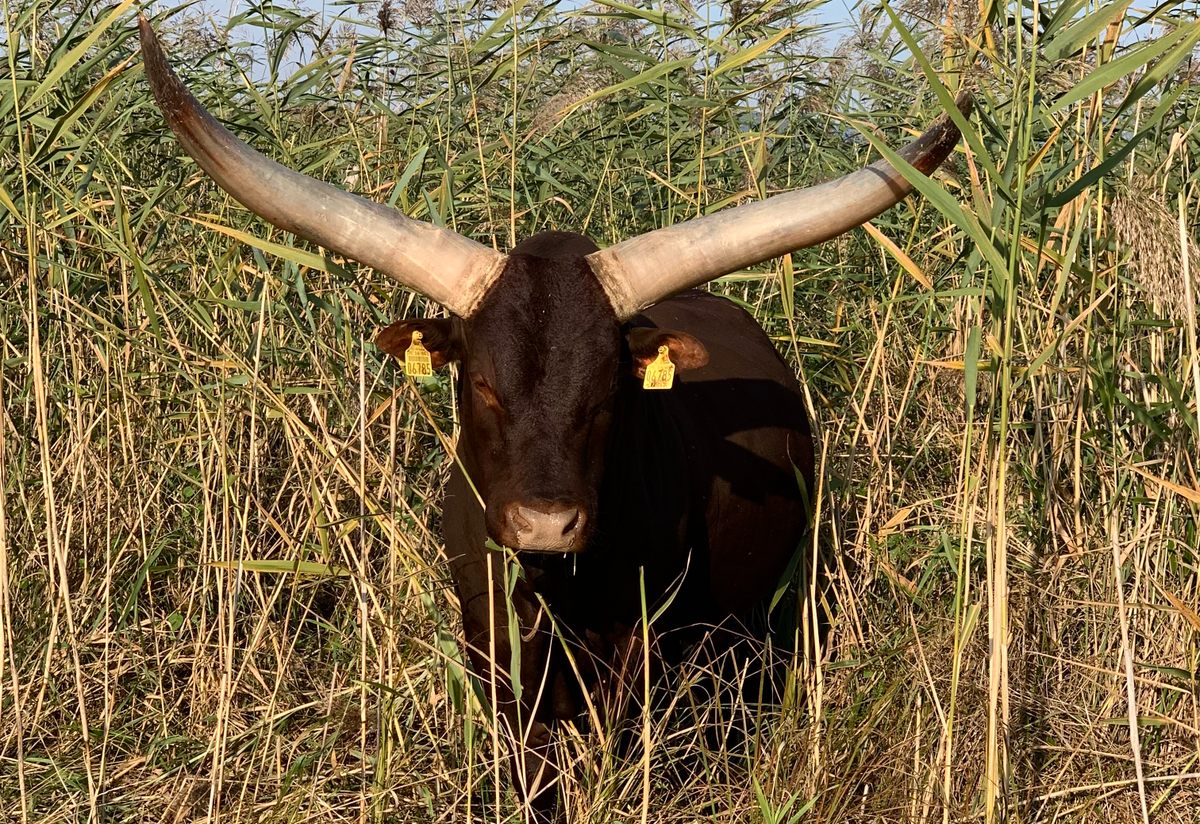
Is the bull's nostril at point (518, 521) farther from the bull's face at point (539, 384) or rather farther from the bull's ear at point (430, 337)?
the bull's ear at point (430, 337)

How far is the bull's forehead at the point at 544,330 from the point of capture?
331cm

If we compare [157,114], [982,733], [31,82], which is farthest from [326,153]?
[982,733]

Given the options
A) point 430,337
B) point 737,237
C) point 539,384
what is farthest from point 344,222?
point 737,237

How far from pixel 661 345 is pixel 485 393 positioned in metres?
0.48

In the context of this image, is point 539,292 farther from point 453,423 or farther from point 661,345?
point 453,423

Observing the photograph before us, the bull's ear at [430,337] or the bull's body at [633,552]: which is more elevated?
the bull's ear at [430,337]

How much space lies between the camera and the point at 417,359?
3.52 metres

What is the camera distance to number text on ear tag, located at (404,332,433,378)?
3508mm

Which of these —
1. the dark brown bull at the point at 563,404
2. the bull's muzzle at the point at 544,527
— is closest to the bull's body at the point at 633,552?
the dark brown bull at the point at 563,404

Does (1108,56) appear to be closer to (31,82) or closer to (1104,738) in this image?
(1104,738)

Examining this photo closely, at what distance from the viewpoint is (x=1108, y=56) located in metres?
3.48

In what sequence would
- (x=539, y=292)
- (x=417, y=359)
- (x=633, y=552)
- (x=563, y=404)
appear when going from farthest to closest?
(x=633, y=552), (x=417, y=359), (x=539, y=292), (x=563, y=404)

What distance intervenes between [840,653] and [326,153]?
2.42 m

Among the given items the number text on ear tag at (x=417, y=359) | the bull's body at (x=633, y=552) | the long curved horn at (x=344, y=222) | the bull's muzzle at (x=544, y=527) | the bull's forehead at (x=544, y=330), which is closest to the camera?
the bull's muzzle at (x=544, y=527)
